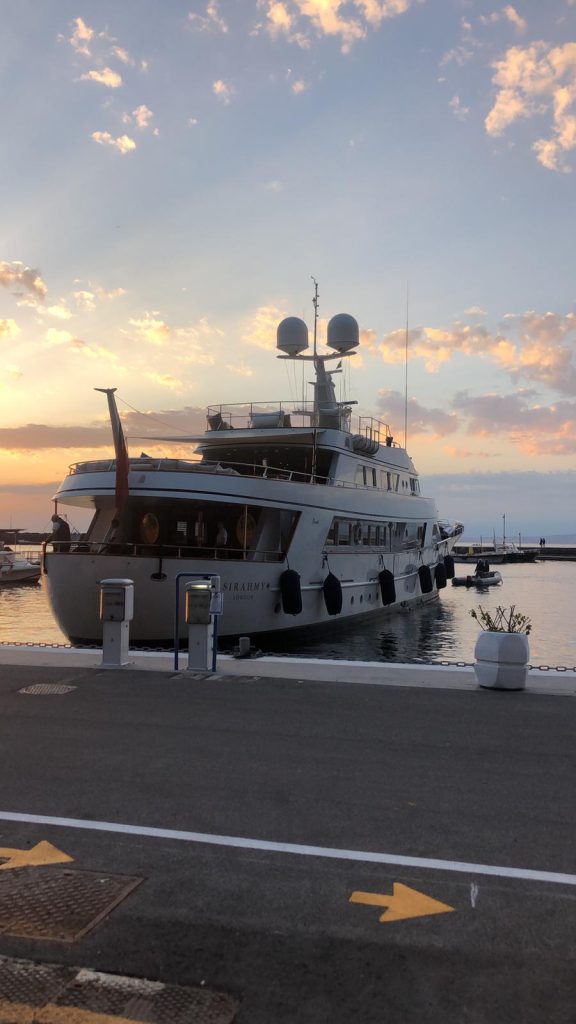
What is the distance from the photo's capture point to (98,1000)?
2898 mm

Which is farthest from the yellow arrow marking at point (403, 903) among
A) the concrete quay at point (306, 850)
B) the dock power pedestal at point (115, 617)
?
the dock power pedestal at point (115, 617)

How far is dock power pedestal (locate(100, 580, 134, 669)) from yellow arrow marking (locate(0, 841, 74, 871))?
5.83 meters

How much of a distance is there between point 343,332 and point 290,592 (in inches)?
580

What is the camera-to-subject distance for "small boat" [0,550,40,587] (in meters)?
57.9

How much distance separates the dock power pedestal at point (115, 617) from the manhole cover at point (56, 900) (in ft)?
20.2

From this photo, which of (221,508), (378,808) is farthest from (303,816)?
(221,508)

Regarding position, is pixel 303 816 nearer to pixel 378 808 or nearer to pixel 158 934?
pixel 378 808

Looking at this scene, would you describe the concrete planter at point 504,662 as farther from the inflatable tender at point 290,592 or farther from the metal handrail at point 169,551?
the inflatable tender at point 290,592

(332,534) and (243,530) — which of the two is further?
(332,534)

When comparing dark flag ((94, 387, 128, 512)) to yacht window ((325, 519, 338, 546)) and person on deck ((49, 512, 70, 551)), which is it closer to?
person on deck ((49, 512, 70, 551))

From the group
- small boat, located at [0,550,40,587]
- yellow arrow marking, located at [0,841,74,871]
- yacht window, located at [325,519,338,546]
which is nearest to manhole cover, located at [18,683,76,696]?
yellow arrow marking, located at [0,841,74,871]

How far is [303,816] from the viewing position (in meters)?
4.87

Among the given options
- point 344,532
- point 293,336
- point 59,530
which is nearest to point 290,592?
point 344,532

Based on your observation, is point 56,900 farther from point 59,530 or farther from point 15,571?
point 15,571
